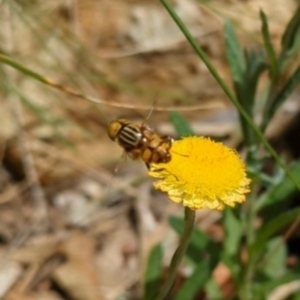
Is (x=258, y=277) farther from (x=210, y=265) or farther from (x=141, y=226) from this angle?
(x=141, y=226)

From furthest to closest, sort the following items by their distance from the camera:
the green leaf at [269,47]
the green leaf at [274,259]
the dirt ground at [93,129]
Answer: the dirt ground at [93,129], the green leaf at [274,259], the green leaf at [269,47]

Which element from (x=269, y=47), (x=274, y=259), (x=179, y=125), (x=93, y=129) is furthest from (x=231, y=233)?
(x=93, y=129)

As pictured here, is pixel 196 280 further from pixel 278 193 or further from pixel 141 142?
pixel 141 142

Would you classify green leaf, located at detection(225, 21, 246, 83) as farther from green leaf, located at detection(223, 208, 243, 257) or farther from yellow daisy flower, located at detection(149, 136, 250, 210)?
yellow daisy flower, located at detection(149, 136, 250, 210)

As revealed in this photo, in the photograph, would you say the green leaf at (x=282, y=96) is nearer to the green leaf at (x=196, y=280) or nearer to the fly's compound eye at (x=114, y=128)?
the green leaf at (x=196, y=280)

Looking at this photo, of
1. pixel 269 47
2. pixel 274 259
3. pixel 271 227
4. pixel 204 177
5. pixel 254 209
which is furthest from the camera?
pixel 274 259

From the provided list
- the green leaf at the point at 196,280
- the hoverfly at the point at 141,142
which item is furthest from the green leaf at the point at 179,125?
the hoverfly at the point at 141,142

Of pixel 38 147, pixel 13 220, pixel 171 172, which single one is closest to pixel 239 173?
pixel 171 172
